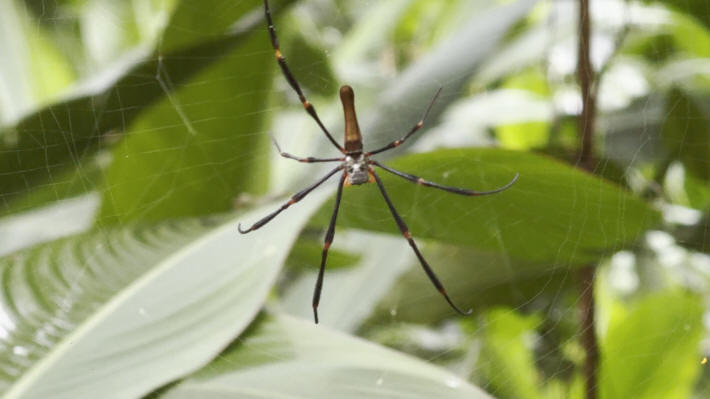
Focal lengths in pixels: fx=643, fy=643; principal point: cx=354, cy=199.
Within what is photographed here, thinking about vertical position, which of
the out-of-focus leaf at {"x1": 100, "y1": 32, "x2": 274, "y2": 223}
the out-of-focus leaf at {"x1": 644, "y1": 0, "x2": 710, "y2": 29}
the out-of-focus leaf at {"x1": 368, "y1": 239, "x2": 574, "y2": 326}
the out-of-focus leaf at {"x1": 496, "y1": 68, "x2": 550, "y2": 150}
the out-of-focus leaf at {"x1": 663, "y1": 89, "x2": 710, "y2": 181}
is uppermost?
the out-of-focus leaf at {"x1": 100, "y1": 32, "x2": 274, "y2": 223}

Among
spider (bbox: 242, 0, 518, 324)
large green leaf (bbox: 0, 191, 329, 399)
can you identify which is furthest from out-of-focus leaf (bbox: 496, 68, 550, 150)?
large green leaf (bbox: 0, 191, 329, 399)

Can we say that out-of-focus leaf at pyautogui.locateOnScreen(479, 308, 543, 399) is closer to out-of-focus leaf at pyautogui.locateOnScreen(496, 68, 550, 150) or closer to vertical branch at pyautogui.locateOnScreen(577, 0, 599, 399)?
vertical branch at pyautogui.locateOnScreen(577, 0, 599, 399)

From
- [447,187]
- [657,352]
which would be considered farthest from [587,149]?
[657,352]

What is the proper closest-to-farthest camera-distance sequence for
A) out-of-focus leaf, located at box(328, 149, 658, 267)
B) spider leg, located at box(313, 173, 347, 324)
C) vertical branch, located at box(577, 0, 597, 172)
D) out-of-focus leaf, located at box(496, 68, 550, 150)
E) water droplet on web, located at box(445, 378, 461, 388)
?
water droplet on web, located at box(445, 378, 461, 388) < out-of-focus leaf, located at box(328, 149, 658, 267) < vertical branch, located at box(577, 0, 597, 172) < spider leg, located at box(313, 173, 347, 324) < out-of-focus leaf, located at box(496, 68, 550, 150)

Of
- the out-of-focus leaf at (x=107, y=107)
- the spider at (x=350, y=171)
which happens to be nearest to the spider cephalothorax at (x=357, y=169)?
the spider at (x=350, y=171)

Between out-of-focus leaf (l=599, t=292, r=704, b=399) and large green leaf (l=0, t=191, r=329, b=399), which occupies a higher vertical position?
large green leaf (l=0, t=191, r=329, b=399)

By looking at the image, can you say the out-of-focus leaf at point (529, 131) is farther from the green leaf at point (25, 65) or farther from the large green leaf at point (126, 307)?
the green leaf at point (25, 65)

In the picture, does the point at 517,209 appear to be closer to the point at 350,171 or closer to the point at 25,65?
the point at 350,171
